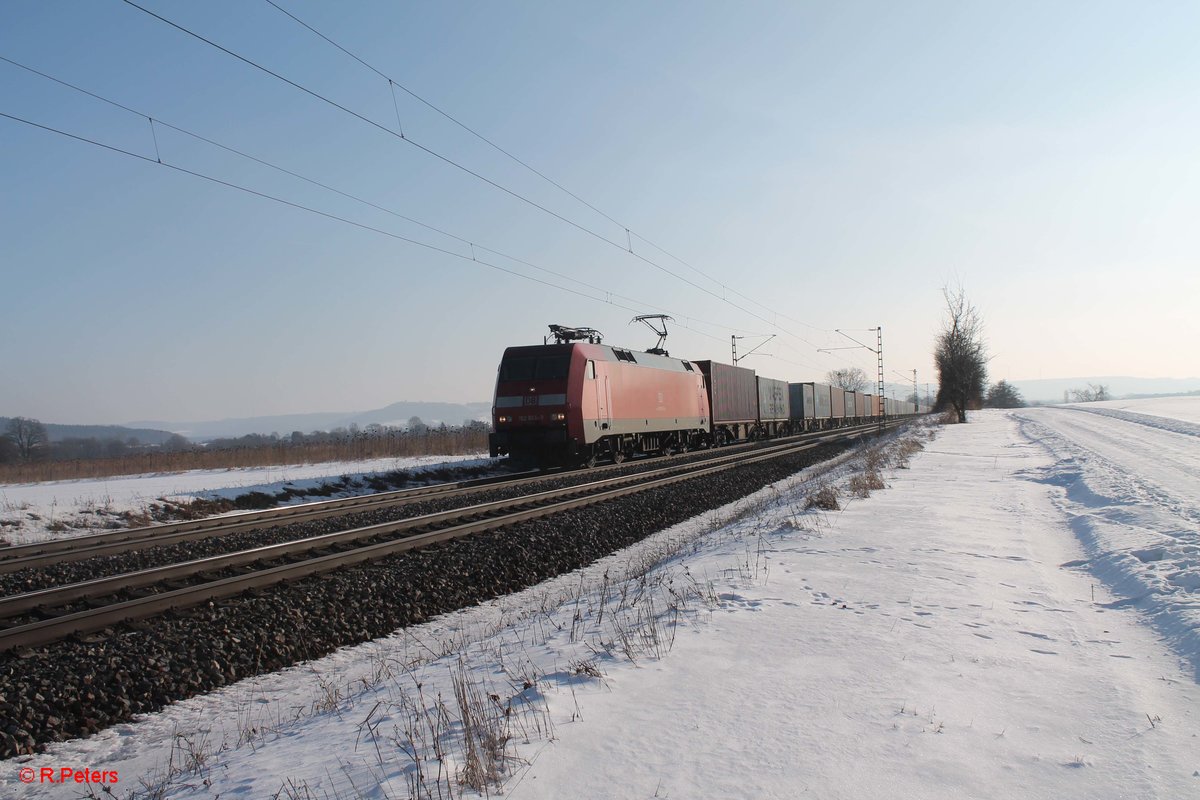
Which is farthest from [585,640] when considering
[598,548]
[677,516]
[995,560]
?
[677,516]

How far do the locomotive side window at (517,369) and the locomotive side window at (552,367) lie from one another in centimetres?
25

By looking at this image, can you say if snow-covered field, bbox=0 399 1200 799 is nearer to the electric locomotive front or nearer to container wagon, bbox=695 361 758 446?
the electric locomotive front

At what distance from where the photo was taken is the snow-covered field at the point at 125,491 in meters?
13.4

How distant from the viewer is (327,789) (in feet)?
9.93

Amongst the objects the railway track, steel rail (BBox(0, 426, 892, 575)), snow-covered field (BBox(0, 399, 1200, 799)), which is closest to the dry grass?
snow-covered field (BBox(0, 399, 1200, 799))

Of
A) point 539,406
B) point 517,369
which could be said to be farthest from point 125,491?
point 539,406

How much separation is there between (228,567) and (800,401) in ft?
148

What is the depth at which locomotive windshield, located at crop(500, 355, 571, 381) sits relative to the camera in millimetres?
19422

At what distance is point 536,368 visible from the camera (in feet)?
65.0

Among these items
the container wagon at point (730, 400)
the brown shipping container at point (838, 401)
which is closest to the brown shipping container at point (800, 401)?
the brown shipping container at point (838, 401)

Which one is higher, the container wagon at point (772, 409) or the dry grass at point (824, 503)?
the container wagon at point (772, 409)

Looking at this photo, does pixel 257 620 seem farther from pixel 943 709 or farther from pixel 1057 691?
pixel 1057 691

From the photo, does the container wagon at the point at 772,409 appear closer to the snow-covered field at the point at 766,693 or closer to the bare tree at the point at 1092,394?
the snow-covered field at the point at 766,693

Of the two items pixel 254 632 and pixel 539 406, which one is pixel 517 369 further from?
pixel 254 632
